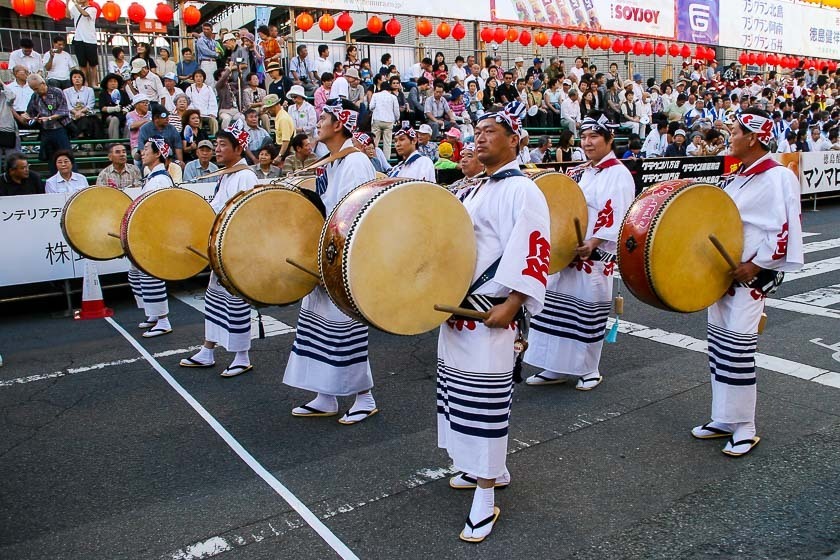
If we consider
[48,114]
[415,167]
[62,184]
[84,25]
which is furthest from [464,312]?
[84,25]

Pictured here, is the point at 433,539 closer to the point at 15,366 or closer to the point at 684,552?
the point at 684,552

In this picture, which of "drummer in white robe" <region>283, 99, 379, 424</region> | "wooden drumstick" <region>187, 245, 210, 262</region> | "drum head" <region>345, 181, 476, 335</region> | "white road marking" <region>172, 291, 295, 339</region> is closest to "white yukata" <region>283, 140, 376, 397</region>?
"drummer in white robe" <region>283, 99, 379, 424</region>

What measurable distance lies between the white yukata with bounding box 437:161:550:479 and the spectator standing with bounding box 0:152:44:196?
6.98m

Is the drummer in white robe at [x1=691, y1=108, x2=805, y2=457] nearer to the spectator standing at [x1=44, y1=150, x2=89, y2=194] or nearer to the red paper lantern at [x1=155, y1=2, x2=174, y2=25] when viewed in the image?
the spectator standing at [x1=44, y1=150, x2=89, y2=194]

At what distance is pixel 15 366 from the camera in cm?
610

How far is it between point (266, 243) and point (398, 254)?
146 cm

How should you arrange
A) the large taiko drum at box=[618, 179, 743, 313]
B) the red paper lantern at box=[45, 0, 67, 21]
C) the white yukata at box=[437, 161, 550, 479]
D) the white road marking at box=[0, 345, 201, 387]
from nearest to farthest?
the white yukata at box=[437, 161, 550, 479], the large taiko drum at box=[618, 179, 743, 313], the white road marking at box=[0, 345, 201, 387], the red paper lantern at box=[45, 0, 67, 21]

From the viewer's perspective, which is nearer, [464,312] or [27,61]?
[464,312]

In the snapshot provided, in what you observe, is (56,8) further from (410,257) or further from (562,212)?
(410,257)

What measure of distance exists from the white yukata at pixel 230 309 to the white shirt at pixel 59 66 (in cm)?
860

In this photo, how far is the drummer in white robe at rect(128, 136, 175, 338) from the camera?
6.38m

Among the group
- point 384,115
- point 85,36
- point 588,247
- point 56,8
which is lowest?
point 588,247

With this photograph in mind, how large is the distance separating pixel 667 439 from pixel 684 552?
→ 123 cm

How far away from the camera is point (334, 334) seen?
4.59m
